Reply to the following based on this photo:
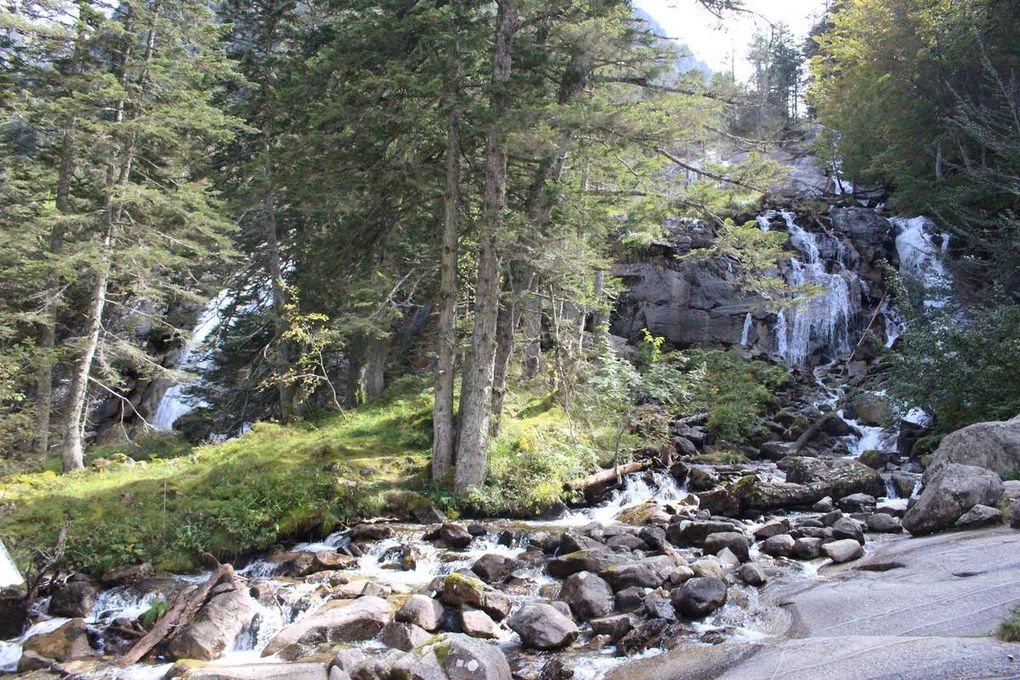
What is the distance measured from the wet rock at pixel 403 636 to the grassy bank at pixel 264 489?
4282 millimetres

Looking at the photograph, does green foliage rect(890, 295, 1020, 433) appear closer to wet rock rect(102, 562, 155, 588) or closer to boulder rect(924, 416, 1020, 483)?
boulder rect(924, 416, 1020, 483)

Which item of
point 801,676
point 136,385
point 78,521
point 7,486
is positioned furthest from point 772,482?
point 136,385

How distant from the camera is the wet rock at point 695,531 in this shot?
33.8ft

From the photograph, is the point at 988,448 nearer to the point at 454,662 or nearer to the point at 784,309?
the point at 454,662

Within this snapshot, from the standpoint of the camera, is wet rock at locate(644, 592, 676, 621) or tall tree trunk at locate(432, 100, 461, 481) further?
tall tree trunk at locate(432, 100, 461, 481)

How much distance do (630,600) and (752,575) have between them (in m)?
1.71

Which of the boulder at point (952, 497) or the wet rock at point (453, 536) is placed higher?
the boulder at point (952, 497)

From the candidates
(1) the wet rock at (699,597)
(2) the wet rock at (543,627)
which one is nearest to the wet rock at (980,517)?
(1) the wet rock at (699,597)

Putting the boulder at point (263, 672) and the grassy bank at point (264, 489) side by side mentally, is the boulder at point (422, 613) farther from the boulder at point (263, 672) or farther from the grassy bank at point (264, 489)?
the grassy bank at point (264, 489)

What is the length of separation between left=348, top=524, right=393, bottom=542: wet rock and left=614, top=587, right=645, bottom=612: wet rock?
446 cm

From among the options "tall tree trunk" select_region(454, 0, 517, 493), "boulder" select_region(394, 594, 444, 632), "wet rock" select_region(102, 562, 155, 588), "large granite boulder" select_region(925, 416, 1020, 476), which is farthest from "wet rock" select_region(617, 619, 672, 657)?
"wet rock" select_region(102, 562, 155, 588)

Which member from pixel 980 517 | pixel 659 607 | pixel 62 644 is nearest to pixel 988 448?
pixel 980 517

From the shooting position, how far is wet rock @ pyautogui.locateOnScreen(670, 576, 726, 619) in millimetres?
7220

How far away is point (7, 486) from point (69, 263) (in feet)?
15.0
